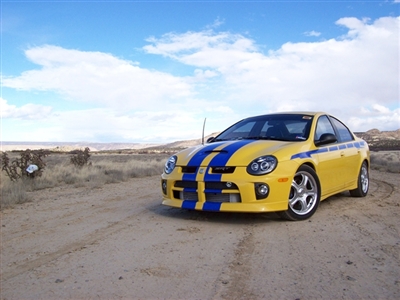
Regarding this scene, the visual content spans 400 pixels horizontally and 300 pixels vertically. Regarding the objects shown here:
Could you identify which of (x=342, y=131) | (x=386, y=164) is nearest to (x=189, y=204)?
(x=342, y=131)

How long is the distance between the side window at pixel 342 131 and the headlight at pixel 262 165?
233 cm

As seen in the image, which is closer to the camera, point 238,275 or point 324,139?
point 238,275

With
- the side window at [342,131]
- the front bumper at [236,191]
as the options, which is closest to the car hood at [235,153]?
the front bumper at [236,191]

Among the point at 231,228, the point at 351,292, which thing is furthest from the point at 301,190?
the point at 351,292

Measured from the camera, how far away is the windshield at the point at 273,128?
5895mm

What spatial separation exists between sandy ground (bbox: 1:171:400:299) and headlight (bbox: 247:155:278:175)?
699mm

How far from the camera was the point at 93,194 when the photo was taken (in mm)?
8812

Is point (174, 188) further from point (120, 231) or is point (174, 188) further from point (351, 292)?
point (351, 292)

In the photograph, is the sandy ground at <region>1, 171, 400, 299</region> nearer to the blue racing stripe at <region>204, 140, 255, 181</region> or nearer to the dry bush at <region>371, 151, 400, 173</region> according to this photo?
the blue racing stripe at <region>204, 140, 255, 181</region>

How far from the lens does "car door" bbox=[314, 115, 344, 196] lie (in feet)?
18.6

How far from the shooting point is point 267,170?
485 centimetres

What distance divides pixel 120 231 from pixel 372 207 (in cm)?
400

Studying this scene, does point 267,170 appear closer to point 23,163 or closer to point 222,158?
point 222,158

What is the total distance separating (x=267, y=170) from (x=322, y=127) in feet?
6.40
